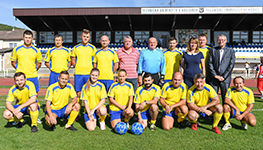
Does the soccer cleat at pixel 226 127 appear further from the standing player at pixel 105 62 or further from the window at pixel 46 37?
the window at pixel 46 37

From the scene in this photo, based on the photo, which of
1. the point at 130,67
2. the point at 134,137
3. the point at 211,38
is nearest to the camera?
the point at 134,137

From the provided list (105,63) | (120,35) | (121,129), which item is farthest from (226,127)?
(120,35)

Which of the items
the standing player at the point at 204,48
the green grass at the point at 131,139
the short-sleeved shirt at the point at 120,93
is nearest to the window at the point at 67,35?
the green grass at the point at 131,139

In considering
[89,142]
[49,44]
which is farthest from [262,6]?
[49,44]

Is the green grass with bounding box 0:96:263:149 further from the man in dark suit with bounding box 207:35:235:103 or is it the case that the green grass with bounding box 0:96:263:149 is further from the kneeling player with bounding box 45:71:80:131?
the man in dark suit with bounding box 207:35:235:103

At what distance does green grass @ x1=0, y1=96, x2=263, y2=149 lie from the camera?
2.83 m

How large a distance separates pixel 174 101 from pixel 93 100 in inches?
66.5

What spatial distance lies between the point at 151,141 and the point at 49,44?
2136cm

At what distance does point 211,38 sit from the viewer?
2100cm

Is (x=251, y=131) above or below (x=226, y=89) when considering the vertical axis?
below

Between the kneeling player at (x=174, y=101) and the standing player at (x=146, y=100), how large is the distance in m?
0.18

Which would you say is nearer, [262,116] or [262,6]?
[262,116]

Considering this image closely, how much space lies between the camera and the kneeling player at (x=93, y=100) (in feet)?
11.7

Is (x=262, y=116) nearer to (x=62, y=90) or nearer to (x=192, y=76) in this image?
(x=192, y=76)
